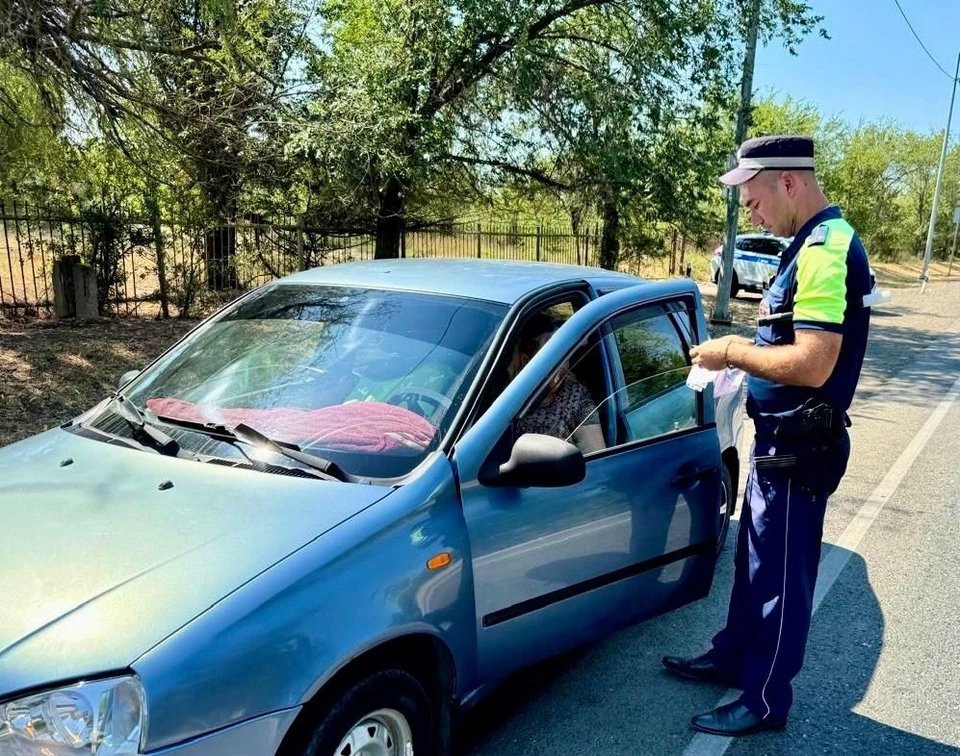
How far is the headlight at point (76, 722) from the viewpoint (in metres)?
1.66

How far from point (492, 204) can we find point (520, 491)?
11928 millimetres

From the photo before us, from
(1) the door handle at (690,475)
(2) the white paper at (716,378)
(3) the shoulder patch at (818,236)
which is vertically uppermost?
(3) the shoulder patch at (818,236)

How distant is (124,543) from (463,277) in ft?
5.63

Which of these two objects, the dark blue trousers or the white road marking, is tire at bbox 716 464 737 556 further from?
the dark blue trousers

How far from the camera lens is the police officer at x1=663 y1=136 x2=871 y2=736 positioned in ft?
8.86

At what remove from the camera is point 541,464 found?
2391 mm

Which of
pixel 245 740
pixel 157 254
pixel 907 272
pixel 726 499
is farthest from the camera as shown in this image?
Result: pixel 907 272

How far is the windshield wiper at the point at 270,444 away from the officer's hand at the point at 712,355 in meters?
1.36

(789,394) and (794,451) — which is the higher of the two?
(789,394)

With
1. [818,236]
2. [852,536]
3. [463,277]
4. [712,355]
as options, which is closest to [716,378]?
[712,355]

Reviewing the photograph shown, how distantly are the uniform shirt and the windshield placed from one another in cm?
102

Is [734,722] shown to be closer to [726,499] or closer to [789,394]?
[789,394]

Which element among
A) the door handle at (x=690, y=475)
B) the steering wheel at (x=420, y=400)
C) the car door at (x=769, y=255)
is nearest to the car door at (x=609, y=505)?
the door handle at (x=690, y=475)

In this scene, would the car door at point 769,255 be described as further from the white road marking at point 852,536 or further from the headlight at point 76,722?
the headlight at point 76,722
